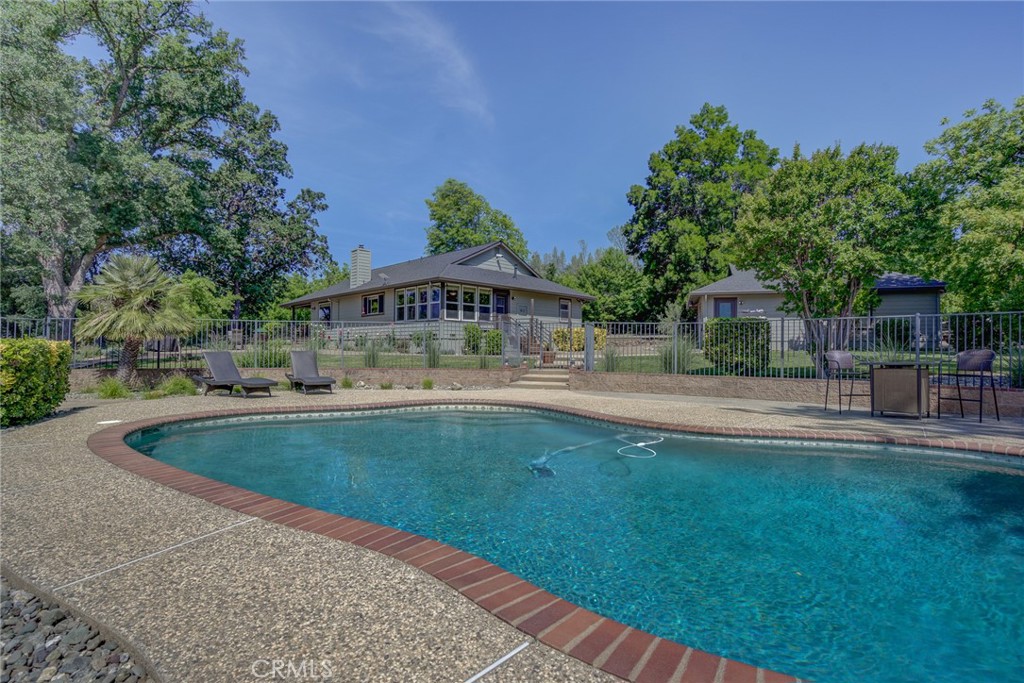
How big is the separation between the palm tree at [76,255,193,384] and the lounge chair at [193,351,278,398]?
3.62 ft

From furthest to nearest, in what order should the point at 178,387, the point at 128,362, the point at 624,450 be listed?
1. the point at 128,362
2. the point at 178,387
3. the point at 624,450

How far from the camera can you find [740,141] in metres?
36.7

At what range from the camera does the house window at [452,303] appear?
25.9m

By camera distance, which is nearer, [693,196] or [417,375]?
[417,375]

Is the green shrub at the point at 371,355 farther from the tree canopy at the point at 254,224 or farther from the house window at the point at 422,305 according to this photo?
the tree canopy at the point at 254,224

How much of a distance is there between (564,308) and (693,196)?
13338mm

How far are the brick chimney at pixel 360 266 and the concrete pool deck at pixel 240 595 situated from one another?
26.0 metres

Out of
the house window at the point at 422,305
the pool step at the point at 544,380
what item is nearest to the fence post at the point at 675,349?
the pool step at the point at 544,380

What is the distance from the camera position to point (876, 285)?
70.6 ft

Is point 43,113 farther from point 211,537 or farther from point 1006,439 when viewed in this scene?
point 1006,439

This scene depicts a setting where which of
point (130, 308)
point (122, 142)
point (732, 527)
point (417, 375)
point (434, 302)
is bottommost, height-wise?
point (732, 527)

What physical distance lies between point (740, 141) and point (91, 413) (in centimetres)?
4084

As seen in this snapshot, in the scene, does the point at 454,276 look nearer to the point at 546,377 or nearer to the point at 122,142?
the point at 546,377

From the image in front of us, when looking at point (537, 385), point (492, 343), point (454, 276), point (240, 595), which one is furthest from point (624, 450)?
point (454, 276)
